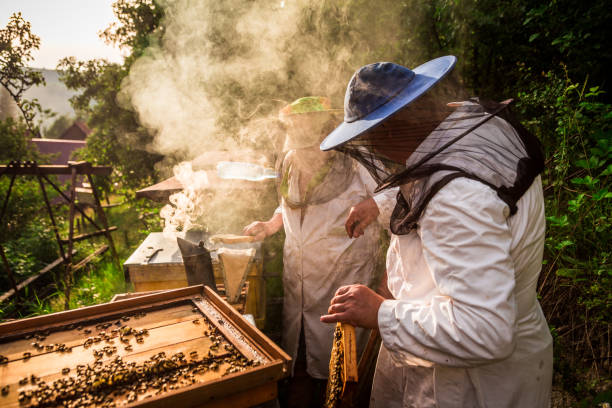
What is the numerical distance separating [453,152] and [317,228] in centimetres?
206

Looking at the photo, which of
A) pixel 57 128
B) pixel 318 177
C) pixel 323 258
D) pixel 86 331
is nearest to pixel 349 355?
pixel 86 331

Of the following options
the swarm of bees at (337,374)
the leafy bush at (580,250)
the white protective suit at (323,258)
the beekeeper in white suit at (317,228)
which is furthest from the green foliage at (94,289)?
the leafy bush at (580,250)

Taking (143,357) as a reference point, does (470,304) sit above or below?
above

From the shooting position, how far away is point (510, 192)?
118cm

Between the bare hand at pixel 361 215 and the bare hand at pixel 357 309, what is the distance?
2.64 ft

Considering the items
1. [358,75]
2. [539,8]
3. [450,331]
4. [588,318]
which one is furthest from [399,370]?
[539,8]

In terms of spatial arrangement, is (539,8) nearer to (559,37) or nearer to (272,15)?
(559,37)

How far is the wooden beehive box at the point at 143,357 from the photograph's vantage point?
4.71 ft

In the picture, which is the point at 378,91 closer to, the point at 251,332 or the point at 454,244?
the point at 454,244

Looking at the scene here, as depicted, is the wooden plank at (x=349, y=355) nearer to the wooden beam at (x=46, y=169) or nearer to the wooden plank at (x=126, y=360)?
the wooden plank at (x=126, y=360)

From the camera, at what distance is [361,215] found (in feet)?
7.57

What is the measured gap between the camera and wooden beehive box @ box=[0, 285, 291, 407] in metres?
1.44

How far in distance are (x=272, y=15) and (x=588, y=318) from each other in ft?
20.3

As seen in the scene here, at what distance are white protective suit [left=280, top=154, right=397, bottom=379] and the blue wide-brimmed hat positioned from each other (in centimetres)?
168
